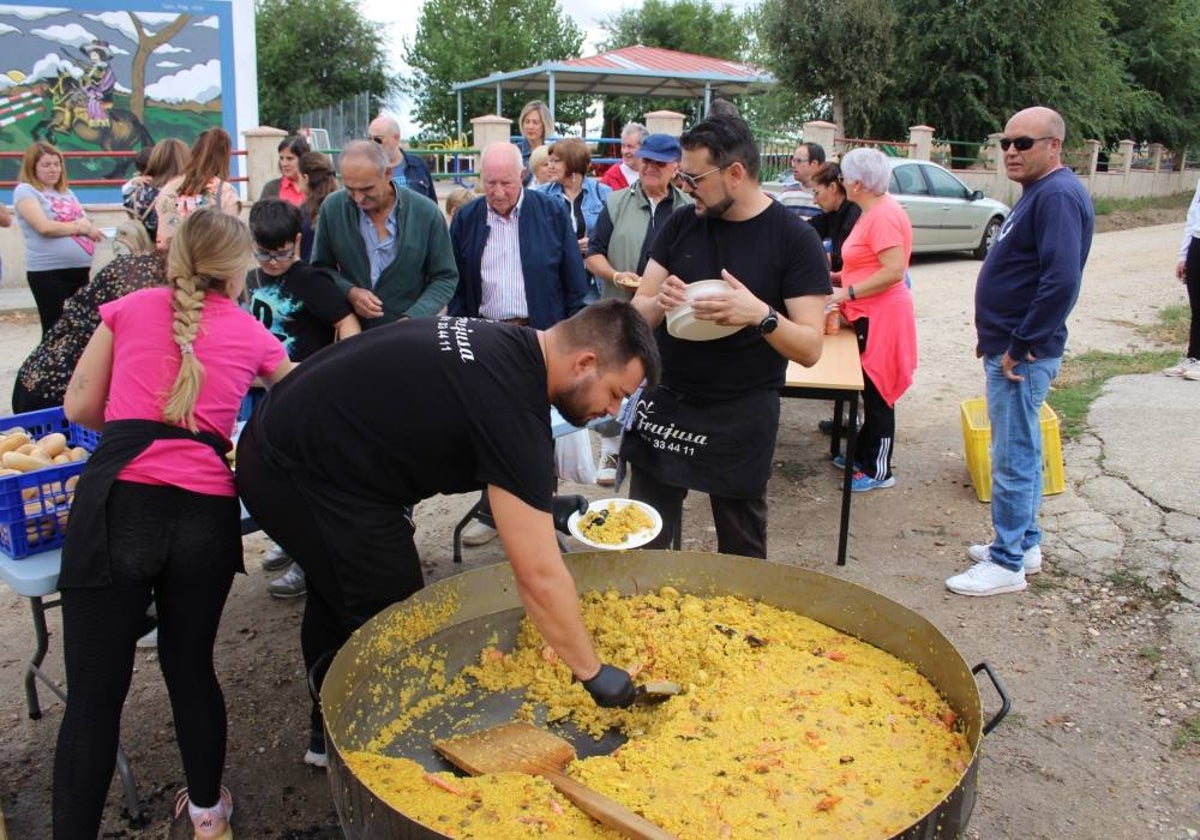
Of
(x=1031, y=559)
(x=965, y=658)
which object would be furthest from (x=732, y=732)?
(x=1031, y=559)

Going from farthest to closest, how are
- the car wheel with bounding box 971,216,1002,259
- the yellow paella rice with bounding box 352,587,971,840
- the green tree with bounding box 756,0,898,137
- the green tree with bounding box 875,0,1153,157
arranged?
the green tree with bounding box 875,0,1153,157, the green tree with bounding box 756,0,898,137, the car wheel with bounding box 971,216,1002,259, the yellow paella rice with bounding box 352,587,971,840

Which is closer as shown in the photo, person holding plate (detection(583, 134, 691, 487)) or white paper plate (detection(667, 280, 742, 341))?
white paper plate (detection(667, 280, 742, 341))

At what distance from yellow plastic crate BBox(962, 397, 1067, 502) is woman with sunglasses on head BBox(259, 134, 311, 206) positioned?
4.31 m

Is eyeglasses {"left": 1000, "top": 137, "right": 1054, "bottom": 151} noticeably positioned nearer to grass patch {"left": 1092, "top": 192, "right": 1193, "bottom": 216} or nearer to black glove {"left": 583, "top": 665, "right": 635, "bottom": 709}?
black glove {"left": 583, "top": 665, "right": 635, "bottom": 709}

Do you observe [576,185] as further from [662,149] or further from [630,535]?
[630,535]

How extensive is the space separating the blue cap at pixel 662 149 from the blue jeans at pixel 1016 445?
1.98m

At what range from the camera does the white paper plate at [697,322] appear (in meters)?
2.85

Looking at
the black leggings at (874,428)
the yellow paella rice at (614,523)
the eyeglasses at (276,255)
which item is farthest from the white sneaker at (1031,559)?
the eyeglasses at (276,255)

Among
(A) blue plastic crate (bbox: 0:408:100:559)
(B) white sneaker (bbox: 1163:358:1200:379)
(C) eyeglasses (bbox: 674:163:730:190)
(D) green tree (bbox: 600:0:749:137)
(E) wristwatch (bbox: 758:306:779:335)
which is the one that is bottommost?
(B) white sneaker (bbox: 1163:358:1200:379)

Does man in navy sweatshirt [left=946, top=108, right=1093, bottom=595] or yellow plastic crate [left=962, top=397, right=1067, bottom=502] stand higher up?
man in navy sweatshirt [left=946, top=108, right=1093, bottom=595]

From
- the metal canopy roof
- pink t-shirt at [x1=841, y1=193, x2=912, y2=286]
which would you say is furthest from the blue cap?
the metal canopy roof

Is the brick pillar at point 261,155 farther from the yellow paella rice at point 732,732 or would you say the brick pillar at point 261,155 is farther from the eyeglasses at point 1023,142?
the yellow paella rice at point 732,732

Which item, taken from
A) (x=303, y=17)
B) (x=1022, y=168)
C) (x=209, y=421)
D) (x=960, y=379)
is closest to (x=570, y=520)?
(x=209, y=421)

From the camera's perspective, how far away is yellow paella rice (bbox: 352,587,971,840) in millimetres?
1939
